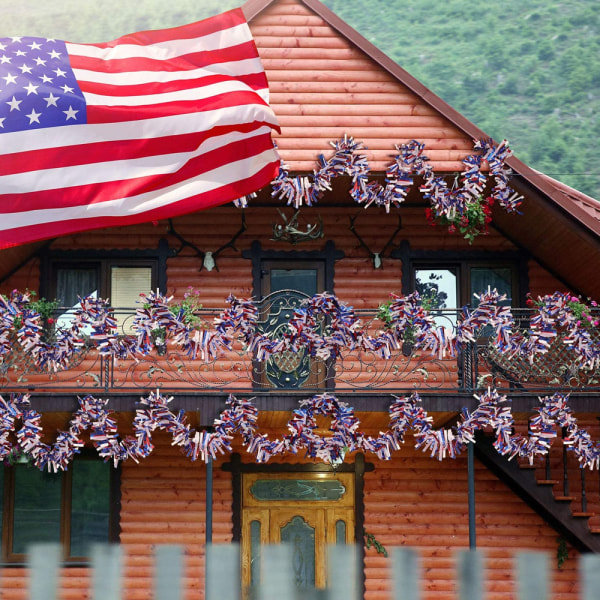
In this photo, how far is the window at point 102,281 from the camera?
16.5 metres

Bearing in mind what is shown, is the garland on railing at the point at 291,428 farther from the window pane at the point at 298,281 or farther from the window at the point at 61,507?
the window pane at the point at 298,281

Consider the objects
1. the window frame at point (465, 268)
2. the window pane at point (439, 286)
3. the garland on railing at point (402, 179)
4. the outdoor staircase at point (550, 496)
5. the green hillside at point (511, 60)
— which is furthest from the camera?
the green hillside at point (511, 60)

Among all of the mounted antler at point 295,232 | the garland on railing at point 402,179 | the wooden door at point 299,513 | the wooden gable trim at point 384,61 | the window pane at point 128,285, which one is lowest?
the wooden door at point 299,513

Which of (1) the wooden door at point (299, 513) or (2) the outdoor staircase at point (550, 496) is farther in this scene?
(1) the wooden door at point (299, 513)

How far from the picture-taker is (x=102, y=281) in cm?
1644

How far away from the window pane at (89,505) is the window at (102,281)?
2268 mm

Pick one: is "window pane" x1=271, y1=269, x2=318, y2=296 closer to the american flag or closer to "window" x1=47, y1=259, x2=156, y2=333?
"window" x1=47, y1=259, x2=156, y2=333

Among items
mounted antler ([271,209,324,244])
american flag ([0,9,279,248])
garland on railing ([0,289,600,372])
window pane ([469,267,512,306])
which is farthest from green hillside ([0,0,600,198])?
american flag ([0,9,279,248])

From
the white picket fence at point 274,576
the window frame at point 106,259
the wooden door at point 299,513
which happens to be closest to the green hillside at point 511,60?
the wooden door at point 299,513

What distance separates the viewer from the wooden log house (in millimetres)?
15484

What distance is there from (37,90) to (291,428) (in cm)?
566

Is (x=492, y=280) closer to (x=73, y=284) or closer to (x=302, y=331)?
(x=302, y=331)

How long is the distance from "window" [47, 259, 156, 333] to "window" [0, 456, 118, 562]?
7.73 feet

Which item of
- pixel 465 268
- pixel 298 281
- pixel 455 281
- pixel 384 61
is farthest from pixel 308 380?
pixel 384 61
